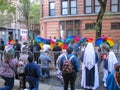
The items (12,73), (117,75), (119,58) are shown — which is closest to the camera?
(117,75)

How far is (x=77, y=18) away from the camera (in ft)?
125

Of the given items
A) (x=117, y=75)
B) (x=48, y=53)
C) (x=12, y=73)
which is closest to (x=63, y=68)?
(x=12, y=73)

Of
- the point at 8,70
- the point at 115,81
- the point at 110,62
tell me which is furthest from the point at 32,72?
the point at 110,62

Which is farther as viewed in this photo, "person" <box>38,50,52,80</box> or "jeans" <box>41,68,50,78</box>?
"jeans" <box>41,68,50,78</box>

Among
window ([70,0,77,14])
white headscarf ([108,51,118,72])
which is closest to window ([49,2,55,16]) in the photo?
window ([70,0,77,14])

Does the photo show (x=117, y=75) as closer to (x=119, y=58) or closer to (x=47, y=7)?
(x=119, y=58)

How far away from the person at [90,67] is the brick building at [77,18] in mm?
24210

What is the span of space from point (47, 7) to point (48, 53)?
26469 mm

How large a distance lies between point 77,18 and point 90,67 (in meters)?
26.4

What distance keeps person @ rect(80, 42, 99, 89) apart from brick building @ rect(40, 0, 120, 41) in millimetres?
24210

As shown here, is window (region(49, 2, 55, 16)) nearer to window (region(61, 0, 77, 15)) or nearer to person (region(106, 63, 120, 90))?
window (region(61, 0, 77, 15))

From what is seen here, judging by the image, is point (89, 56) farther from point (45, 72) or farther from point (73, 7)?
point (73, 7)

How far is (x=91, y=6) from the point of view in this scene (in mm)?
37812

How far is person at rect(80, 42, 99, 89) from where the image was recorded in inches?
473
